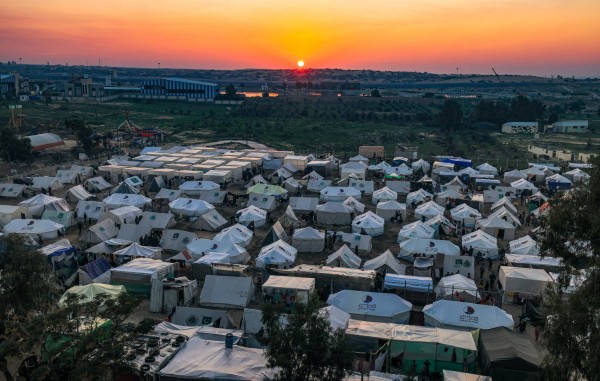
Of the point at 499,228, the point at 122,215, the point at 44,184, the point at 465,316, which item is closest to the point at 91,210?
the point at 122,215

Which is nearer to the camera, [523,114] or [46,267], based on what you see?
[46,267]

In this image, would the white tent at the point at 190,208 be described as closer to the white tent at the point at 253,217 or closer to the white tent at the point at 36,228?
the white tent at the point at 253,217

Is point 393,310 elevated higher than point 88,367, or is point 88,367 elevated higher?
point 88,367

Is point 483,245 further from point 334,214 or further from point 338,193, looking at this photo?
point 338,193

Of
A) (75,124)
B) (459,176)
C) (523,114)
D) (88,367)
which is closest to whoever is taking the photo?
(88,367)

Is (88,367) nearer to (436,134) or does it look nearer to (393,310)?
(393,310)

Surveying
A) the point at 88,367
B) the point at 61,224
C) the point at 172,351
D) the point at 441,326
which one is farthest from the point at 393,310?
the point at 61,224
